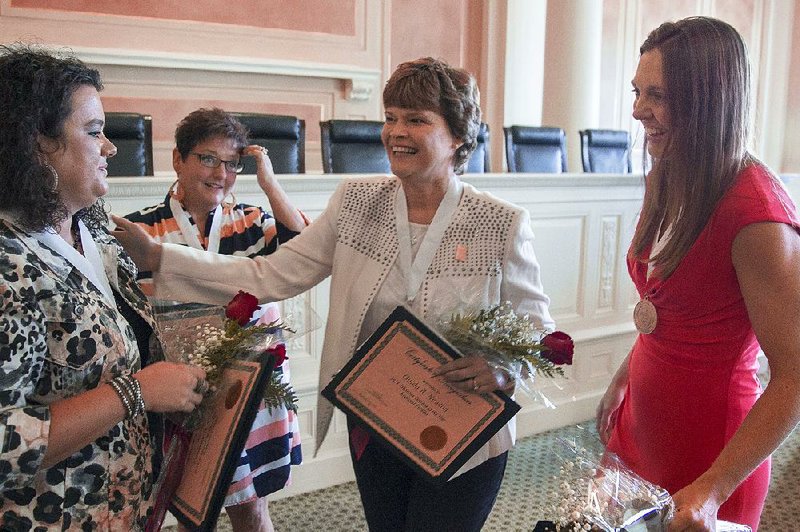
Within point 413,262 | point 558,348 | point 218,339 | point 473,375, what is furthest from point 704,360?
point 218,339

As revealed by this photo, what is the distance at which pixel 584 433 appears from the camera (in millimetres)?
1277

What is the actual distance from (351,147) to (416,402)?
2841 mm

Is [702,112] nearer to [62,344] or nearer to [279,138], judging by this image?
[62,344]

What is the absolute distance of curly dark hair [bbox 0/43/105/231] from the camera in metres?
1.21

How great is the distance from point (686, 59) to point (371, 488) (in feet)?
3.48

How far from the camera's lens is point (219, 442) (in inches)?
48.6

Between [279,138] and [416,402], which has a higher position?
[279,138]

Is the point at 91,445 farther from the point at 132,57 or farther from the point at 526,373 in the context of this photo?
the point at 132,57

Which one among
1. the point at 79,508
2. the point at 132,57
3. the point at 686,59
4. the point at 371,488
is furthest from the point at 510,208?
the point at 132,57

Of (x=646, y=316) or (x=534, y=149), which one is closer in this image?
(x=646, y=316)

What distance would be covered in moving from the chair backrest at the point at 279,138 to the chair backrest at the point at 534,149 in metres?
1.50

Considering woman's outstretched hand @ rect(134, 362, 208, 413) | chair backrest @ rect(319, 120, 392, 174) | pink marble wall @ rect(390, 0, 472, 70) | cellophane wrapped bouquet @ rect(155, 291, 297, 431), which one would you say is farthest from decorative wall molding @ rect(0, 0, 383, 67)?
woman's outstretched hand @ rect(134, 362, 208, 413)

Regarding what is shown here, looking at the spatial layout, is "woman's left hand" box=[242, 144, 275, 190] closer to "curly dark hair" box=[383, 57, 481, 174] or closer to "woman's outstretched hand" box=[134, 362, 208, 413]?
"curly dark hair" box=[383, 57, 481, 174]

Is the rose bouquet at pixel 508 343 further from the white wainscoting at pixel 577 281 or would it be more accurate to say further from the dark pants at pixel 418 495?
the white wainscoting at pixel 577 281
